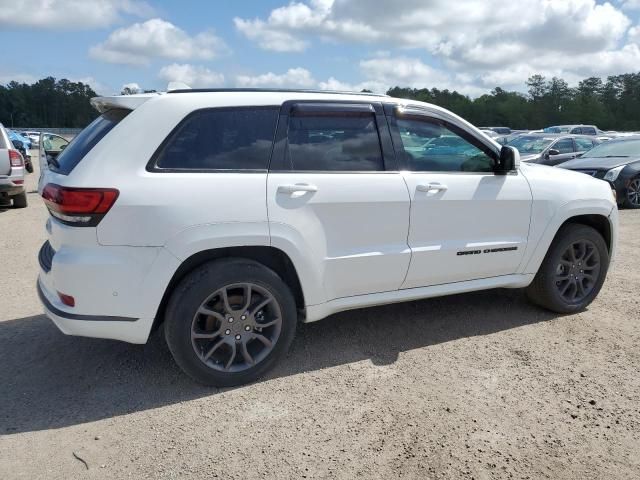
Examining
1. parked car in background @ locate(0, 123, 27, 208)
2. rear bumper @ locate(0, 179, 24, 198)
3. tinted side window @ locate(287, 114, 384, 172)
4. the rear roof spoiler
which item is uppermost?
the rear roof spoiler

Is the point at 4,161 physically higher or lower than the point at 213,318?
higher

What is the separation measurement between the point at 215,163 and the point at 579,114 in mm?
86608

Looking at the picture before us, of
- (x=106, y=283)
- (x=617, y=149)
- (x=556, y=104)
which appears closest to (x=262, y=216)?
(x=106, y=283)

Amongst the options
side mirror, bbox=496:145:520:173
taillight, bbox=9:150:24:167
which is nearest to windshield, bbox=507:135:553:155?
side mirror, bbox=496:145:520:173

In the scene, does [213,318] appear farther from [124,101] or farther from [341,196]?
[124,101]

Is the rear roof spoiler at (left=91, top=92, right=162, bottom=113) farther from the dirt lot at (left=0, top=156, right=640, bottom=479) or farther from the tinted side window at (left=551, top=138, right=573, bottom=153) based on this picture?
the tinted side window at (left=551, top=138, right=573, bottom=153)

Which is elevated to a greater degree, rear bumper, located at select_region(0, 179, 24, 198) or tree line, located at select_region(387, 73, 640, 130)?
tree line, located at select_region(387, 73, 640, 130)

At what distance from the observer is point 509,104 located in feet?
291

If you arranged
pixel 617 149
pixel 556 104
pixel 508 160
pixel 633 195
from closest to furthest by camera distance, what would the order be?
pixel 508 160, pixel 633 195, pixel 617 149, pixel 556 104

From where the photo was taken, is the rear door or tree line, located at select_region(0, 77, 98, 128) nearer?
the rear door

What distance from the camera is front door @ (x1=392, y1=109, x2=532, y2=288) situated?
12.5ft

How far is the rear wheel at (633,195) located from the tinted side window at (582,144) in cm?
406

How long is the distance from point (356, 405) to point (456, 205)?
1.66 meters

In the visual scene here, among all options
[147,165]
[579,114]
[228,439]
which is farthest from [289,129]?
[579,114]
